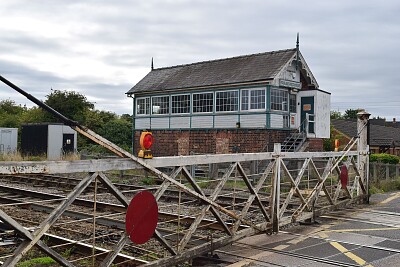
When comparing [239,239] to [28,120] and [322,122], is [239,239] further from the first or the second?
[28,120]

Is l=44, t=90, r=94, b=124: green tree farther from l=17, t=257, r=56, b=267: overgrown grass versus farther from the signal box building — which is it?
l=17, t=257, r=56, b=267: overgrown grass

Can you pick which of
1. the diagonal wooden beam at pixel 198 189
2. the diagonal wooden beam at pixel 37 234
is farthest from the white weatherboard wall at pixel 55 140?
the diagonal wooden beam at pixel 37 234

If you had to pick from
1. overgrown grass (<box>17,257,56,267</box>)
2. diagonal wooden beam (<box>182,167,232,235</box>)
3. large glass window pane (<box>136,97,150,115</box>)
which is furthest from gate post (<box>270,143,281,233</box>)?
large glass window pane (<box>136,97,150,115</box>)

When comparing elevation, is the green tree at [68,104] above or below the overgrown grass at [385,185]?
above

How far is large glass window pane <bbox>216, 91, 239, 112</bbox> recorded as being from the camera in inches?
880

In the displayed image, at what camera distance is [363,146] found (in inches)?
481

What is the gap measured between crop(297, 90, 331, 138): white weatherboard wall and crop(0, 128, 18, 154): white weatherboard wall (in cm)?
2393

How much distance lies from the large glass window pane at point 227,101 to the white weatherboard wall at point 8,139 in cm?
2001

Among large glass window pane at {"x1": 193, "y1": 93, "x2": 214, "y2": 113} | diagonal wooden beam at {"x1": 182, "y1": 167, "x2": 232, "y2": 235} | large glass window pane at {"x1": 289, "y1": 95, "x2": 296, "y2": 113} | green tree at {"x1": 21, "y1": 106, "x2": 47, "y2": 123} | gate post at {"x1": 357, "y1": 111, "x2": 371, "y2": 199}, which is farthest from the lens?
green tree at {"x1": 21, "y1": 106, "x2": 47, "y2": 123}

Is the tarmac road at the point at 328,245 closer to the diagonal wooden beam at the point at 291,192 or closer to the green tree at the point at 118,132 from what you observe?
the diagonal wooden beam at the point at 291,192

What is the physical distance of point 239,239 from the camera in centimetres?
681

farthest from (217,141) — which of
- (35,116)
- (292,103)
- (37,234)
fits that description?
(35,116)

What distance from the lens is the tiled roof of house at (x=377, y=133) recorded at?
131 ft

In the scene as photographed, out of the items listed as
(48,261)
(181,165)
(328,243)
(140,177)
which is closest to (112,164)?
(181,165)
